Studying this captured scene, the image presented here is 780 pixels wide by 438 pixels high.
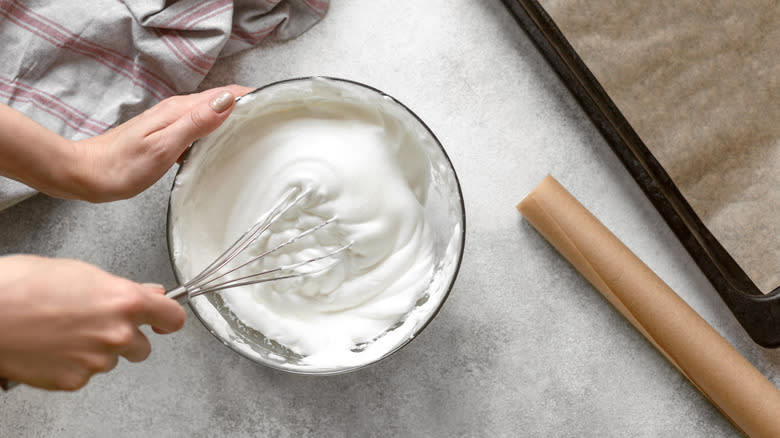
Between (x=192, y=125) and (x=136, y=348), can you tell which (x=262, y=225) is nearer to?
(x=192, y=125)

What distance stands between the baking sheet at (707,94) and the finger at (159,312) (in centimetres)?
59

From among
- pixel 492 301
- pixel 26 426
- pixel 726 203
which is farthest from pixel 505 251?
pixel 26 426

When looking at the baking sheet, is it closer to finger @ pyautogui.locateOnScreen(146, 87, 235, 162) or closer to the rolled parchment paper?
the rolled parchment paper

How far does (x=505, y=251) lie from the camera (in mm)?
798

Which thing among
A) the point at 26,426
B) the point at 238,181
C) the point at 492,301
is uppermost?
the point at 238,181

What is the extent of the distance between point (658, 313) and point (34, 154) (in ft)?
2.54

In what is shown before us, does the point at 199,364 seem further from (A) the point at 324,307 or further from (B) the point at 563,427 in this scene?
(B) the point at 563,427

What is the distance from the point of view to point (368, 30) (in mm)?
804

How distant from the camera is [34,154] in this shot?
65 centimetres

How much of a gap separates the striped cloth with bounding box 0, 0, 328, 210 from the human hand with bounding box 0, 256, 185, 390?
342 mm

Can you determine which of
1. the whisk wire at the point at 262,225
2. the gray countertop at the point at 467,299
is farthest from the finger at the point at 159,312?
the gray countertop at the point at 467,299

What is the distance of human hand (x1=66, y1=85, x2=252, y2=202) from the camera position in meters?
0.64

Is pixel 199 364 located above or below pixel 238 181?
below

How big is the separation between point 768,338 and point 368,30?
666 mm
